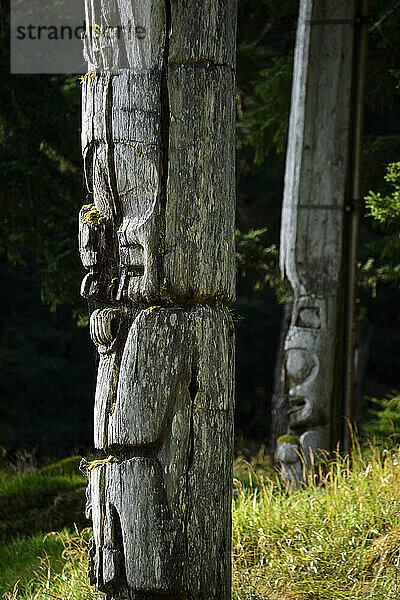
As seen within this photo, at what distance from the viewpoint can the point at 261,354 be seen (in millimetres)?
14961

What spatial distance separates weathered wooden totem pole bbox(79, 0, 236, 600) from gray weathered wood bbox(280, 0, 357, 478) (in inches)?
112

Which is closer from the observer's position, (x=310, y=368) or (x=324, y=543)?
(x=324, y=543)

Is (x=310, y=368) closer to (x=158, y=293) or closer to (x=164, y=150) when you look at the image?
(x=158, y=293)

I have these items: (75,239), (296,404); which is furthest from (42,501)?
(75,239)

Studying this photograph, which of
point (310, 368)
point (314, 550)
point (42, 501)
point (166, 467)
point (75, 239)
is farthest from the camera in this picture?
point (75, 239)

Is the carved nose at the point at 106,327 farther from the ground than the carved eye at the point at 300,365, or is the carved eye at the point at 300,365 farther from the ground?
the carved nose at the point at 106,327

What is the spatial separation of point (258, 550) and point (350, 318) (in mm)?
2150

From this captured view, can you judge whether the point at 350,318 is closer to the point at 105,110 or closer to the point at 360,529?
the point at 360,529

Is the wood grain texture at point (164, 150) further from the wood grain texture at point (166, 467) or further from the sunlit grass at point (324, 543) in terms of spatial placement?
the sunlit grass at point (324, 543)

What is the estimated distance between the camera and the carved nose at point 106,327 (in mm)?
2492

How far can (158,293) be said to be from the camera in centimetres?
248

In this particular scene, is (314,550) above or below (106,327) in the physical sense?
below

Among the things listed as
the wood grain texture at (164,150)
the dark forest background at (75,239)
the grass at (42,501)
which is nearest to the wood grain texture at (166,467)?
the wood grain texture at (164,150)

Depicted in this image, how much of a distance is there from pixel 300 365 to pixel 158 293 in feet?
9.96
